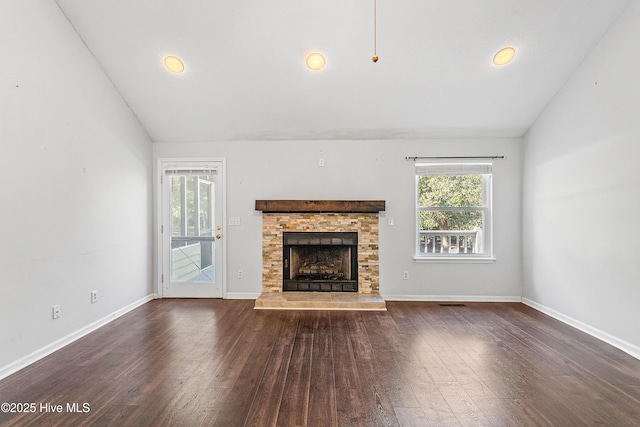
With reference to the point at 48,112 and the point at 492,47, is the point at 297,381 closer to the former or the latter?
the point at 48,112

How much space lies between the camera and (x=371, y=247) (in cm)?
433

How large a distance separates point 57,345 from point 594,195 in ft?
17.4

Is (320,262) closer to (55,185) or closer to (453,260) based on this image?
(453,260)

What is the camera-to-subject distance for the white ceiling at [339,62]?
2.80 metres

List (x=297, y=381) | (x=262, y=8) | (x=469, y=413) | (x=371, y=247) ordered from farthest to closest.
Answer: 1. (x=371, y=247)
2. (x=262, y=8)
3. (x=297, y=381)
4. (x=469, y=413)

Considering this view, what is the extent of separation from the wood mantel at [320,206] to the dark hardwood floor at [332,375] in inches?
58.1

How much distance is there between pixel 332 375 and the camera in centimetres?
229

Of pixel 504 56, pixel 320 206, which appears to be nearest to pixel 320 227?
pixel 320 206

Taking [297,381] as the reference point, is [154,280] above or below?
above

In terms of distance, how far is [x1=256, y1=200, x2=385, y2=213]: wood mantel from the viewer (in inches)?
166

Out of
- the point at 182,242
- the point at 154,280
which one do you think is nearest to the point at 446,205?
the point at 182,242

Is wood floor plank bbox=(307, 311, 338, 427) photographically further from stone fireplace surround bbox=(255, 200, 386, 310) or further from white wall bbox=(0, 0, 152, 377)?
white wall bbox=(0, 0, 152, 377)

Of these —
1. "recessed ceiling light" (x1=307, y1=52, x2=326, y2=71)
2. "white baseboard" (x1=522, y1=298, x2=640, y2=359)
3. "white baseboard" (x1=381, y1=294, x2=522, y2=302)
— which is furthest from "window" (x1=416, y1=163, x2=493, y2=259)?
"recessed ceiling light" (x1=307, y1=52, x2=326, y2=71)

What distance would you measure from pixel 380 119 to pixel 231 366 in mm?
3255
